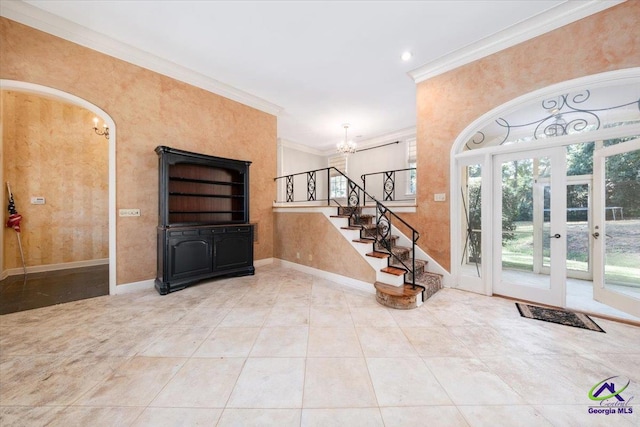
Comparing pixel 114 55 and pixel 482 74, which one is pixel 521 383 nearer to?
pixel 482 74

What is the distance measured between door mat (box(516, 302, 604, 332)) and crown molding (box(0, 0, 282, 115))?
233 inches

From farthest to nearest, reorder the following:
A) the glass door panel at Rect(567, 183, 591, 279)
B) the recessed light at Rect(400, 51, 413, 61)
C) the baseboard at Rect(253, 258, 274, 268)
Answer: the baseboard at Rect(253, 258, 274, 268) < the glass door panel at Rect(567, 183, 591, 279) < the recessed light at Rect(400, 51, 413, 61)

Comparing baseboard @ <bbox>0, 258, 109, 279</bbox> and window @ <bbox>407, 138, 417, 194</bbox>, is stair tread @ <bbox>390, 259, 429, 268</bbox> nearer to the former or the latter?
window @ <bbox>407, 138, 417, 194</bbox>

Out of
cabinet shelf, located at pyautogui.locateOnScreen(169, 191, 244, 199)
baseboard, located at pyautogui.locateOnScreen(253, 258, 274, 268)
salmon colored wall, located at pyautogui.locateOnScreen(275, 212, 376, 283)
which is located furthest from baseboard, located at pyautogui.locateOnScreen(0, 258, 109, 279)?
salmon colored wall, located at pyautogui.locateOnScreen(275, 212, 376, 283)

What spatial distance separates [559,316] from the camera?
2.69m

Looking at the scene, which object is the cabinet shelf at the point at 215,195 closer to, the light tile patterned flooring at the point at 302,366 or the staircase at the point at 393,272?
the light tile patterned flooring at the point at 302,366

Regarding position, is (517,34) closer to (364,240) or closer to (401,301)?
(364,240)

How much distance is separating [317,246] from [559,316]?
340 cm

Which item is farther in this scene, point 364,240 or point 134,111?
point 364,240

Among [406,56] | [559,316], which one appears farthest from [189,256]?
[559,316]

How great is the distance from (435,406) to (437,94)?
13.9ft

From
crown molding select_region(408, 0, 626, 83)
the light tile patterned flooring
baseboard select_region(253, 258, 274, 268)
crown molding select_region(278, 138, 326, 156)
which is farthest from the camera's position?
crown molding select_region(278, 138, 326, 156)

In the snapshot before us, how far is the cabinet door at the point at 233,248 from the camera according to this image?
13.1 feet

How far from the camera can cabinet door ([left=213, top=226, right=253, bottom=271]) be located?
3990 millimetres
